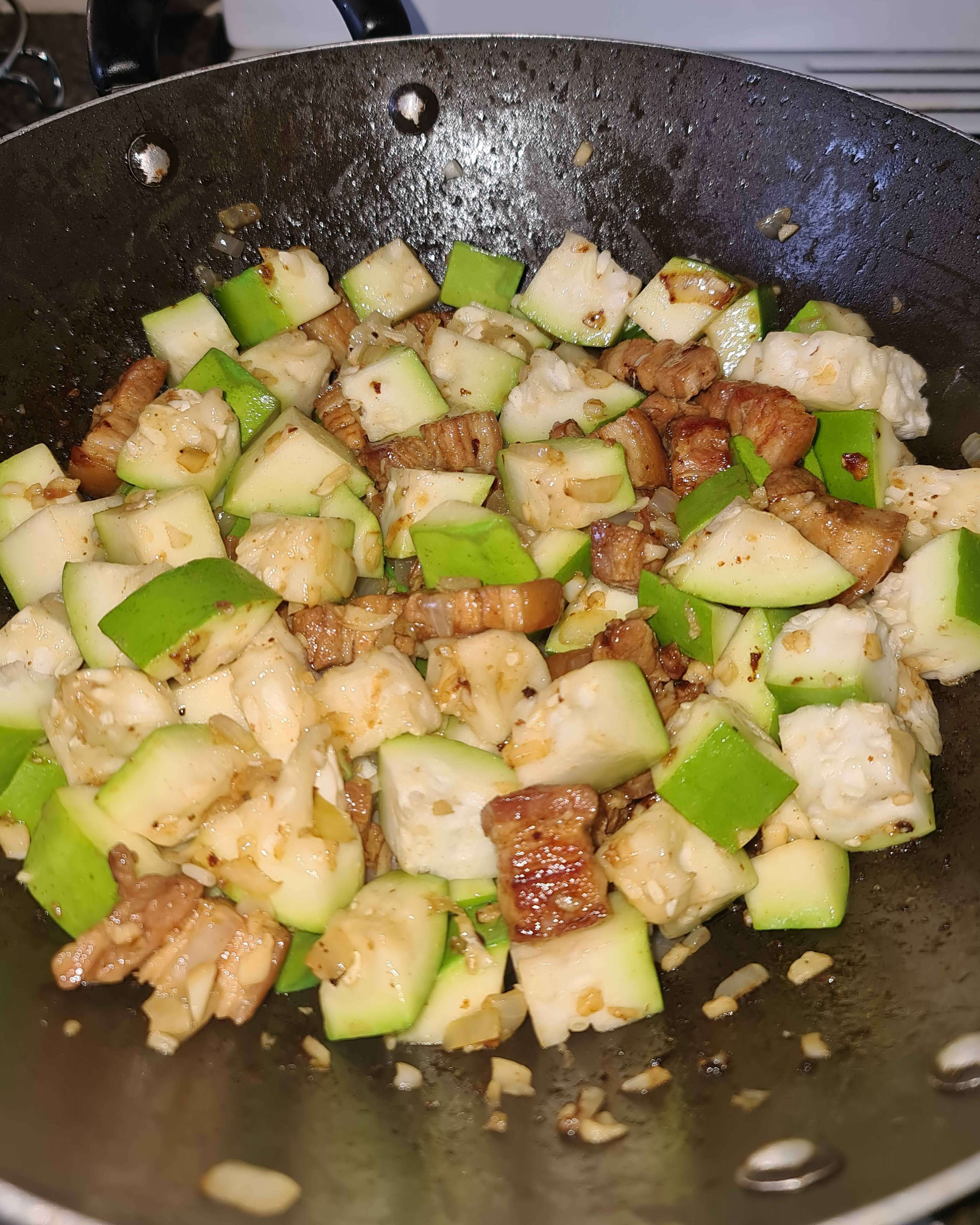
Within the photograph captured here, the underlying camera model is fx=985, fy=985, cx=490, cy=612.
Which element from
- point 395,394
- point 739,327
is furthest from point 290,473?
point 739,327

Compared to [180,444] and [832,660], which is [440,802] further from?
[180,444]

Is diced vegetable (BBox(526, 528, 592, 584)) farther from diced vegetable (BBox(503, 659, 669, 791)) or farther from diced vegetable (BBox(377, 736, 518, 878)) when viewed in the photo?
diced vegetable (BBox(377, 736, 518, 878))

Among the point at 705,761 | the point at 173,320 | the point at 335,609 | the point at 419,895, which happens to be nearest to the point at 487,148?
the point at 173,320

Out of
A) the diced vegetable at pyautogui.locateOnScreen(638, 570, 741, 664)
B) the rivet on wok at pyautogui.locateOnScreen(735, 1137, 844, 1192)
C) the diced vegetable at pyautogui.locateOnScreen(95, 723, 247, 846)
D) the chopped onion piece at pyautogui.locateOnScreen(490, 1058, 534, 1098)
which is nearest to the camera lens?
the rivet on wok at pyautogui.locateOnScreen(735, 1137, 844, 1192)

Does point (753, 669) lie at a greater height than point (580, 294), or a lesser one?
lesser

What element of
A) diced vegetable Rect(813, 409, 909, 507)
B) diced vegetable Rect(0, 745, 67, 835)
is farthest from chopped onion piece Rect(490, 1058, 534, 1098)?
diced vegetable Rect(813, 409, 909, 507)

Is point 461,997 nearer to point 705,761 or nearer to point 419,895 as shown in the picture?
point 419,895

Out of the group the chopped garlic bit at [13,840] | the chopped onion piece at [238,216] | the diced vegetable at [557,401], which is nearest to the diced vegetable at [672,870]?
the diced vegetable at [557,401]
